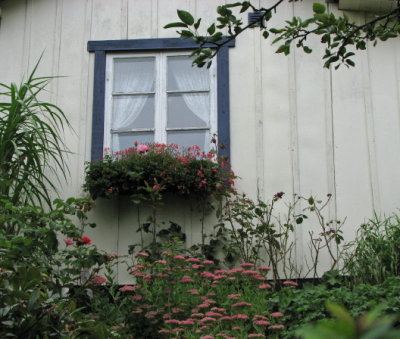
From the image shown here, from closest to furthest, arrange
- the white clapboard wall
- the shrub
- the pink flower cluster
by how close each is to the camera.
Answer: the pink flower cluster → the shrub → the white clapboard wall

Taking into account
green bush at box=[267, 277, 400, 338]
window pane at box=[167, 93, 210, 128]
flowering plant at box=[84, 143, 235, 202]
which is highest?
window pane at box=[167, 93, 210, 128]

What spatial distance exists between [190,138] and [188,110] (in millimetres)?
272

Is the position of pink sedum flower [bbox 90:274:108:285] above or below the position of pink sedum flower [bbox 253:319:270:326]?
above

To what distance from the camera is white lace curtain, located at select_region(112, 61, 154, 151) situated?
550 cm

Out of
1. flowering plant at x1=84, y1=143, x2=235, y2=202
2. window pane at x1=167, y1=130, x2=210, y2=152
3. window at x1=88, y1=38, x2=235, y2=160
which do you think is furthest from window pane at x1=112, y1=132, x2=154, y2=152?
flowering plant at x1=84, y1=143, x2=235, y2=202

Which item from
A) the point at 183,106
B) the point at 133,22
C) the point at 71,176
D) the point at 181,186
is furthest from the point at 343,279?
the point at 133,22

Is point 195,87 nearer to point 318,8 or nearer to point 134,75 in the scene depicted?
point 134,75

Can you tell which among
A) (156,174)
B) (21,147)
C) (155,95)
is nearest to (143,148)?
(156,174)

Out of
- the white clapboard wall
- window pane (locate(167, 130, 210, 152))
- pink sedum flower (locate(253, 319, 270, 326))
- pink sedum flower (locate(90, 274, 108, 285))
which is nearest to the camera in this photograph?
pink sedum flower (locate(253, 319, 270, 326))

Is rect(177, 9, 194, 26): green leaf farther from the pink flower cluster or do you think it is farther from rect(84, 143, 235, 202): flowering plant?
rect(84, 143, 235, 202): flowering plant

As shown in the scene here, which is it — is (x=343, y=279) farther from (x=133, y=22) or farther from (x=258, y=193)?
(x=133, y=22)

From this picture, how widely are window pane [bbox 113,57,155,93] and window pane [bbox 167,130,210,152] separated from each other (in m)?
0.52

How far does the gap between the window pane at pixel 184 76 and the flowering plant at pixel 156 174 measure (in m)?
0.75

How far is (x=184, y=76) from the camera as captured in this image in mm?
5594
